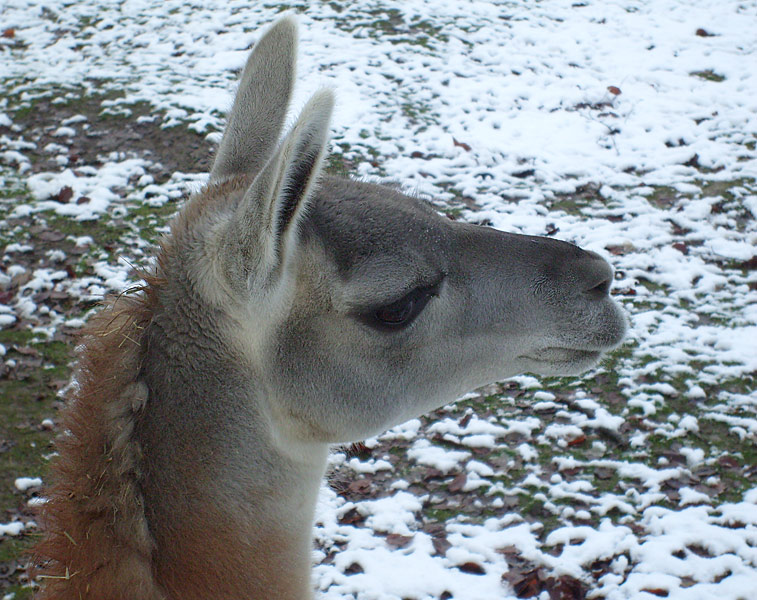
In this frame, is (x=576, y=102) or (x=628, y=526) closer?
(x=628, y=526)

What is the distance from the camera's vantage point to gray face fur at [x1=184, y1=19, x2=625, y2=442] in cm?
230

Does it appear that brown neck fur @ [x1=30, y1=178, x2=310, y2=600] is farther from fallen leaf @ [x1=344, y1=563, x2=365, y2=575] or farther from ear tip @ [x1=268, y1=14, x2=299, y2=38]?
fallen leaf @ [x1=344, y1=563, x2=365, y2=575]

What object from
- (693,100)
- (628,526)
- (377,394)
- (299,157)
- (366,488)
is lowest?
(366,488)

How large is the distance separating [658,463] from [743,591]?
1054 millimetres

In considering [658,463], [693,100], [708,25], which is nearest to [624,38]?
[708,25]

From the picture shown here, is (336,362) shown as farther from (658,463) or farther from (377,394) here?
(658,463)

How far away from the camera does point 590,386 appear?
5508mm

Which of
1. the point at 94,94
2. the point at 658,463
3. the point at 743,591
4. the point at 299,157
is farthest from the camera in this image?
the point at 94,94

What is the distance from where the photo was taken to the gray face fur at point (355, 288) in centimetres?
230

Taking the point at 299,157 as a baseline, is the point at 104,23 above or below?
below

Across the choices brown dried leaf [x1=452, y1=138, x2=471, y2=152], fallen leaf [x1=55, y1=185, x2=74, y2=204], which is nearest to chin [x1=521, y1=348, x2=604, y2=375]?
brown dried leaf [x1=452, y1=138, x2=471, y2=152]

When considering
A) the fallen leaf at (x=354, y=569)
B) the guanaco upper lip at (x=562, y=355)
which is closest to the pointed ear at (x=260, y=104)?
the guanaco upper lip at (x=562, y=355)

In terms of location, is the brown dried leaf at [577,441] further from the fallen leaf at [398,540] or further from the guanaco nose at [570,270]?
the guanaco nose at [570,270]

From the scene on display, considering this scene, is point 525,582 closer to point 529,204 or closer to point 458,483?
point 458,483
